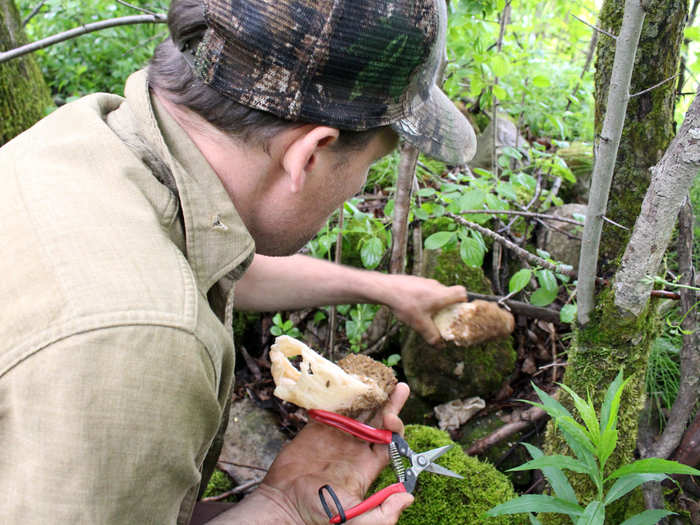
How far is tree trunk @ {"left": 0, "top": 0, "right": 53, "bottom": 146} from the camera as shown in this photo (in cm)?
395

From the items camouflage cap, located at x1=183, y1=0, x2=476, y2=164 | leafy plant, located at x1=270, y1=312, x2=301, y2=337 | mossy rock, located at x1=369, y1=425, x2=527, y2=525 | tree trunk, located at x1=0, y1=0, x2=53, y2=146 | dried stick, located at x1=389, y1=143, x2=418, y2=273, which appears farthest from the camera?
tree trunk, located at x1=0, y1=0, x2=53, y2=146

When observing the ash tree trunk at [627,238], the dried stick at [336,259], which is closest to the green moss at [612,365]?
the ash tree trunk at [627,238]

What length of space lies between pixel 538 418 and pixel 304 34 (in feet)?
7.61

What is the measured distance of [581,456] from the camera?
157 cm

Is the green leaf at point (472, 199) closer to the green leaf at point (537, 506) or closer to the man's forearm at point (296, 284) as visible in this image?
the man's forearm at point (296, 284)

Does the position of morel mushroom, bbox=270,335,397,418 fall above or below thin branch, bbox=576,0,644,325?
below

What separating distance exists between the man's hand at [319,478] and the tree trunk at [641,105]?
114 centimetres

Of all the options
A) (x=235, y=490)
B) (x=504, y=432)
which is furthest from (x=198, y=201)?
(x=504, y=432)

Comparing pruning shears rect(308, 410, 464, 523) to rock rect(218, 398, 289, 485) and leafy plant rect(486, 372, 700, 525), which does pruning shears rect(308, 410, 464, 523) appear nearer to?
leafy plant rect(486, 372, 700, 525)

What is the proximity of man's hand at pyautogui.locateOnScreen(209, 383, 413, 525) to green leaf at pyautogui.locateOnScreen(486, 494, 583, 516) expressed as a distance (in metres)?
0.49

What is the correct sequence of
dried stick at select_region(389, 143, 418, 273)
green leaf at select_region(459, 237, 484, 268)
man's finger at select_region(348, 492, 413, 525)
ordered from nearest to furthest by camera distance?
man's finger at select_region(348, 492, 413, 525) → green leaf at select_region(459, 237, 484, 268) → dried stick at select_region(389, 143, 418, 273)

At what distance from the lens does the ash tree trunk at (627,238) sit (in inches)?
72.1

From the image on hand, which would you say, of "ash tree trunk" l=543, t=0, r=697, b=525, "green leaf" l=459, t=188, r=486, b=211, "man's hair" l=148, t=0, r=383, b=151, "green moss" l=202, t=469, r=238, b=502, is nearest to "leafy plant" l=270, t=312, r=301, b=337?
"green moss" l=202, t=469, r=238, b=502

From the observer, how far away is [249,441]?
3.17 m
